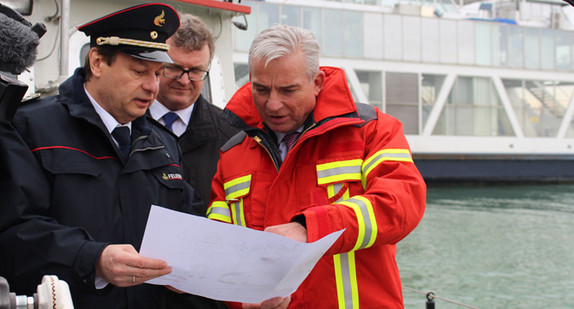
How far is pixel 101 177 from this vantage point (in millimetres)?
2107

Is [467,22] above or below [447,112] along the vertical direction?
above

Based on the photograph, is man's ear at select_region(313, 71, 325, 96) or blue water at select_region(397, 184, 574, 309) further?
blue water at select_region(397, 184, 574, 309)

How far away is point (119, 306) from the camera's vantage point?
6.99 ft

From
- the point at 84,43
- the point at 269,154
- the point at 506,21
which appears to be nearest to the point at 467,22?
the point at 506,21

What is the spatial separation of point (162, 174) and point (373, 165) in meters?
0.77

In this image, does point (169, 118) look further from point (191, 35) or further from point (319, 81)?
point (319, 81)

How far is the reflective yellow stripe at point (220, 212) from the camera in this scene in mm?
2531

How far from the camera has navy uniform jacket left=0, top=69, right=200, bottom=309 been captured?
1854 mm

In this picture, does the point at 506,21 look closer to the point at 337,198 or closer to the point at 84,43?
the point at 84,43

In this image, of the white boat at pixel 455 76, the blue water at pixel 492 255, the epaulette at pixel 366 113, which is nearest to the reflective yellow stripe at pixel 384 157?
the epaulette at pixel 366 113

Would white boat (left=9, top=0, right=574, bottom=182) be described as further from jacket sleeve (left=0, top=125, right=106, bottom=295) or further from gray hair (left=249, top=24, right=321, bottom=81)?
jacket sleeve (left=0, top=125, right=106, bottom=295)

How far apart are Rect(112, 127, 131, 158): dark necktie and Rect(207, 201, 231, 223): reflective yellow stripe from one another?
18.0 inches

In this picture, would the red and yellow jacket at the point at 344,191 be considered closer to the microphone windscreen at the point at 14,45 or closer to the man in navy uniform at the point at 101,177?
the man in navy uniform at the point at 101,177

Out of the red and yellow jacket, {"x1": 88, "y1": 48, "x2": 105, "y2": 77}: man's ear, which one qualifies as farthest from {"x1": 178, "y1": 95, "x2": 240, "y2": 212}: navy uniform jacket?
{"x1": 88, "y1": 48, "x2": 105, "y2": 77}: man's ear
